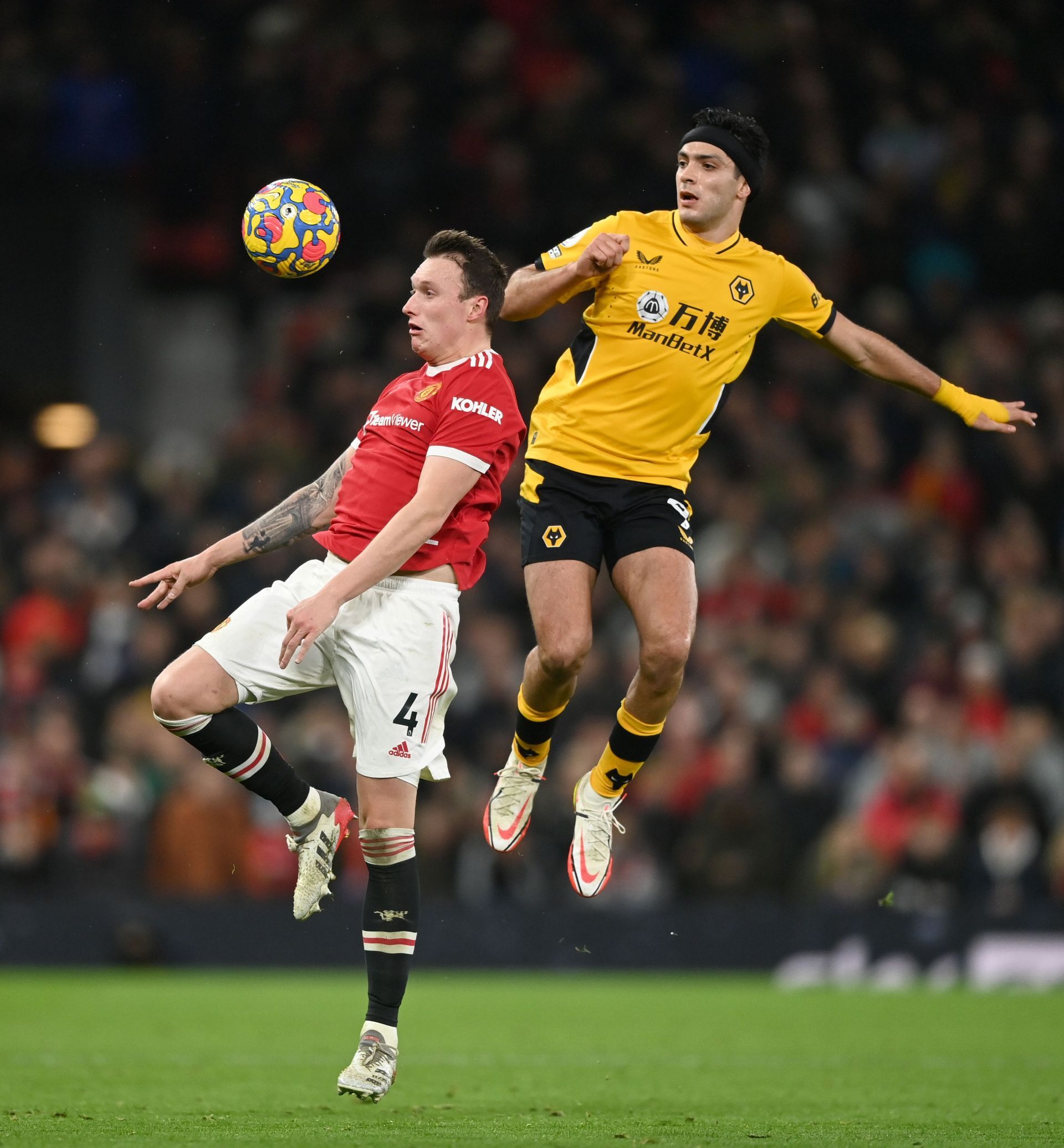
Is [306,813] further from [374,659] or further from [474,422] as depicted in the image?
[474,422]

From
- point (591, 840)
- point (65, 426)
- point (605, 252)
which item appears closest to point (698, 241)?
point (605, 252)

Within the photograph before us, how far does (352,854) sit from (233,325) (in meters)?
6.21

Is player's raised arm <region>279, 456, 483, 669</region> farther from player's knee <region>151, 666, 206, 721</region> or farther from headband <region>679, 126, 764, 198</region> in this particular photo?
headband <region>679, 126, 764, 198</region>

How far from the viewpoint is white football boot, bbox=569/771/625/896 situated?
26.3ft

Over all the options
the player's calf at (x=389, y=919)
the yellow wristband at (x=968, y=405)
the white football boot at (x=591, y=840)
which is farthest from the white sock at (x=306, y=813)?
the yellow wristband at (x=968, y=405)

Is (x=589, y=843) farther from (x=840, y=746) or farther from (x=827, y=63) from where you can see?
→ (x=827, y=63)

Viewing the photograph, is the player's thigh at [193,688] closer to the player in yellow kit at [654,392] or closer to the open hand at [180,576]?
the open hand at [180,576]

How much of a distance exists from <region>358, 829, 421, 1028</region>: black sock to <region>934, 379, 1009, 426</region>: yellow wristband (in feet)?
9.37

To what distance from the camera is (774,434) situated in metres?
16.2

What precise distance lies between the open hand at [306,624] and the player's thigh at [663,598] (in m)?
1.46

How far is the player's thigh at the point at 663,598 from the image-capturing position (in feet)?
24.7

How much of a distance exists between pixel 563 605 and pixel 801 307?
156cm

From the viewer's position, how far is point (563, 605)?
24.8ft

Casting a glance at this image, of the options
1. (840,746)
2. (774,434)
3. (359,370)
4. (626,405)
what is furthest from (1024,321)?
(626,405)
